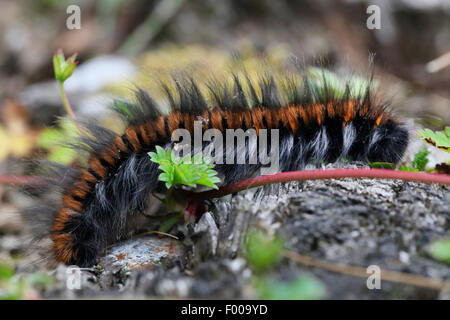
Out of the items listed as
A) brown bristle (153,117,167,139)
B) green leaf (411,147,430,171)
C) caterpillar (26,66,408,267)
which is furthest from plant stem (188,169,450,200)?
brown bristle (153,117,167,139)

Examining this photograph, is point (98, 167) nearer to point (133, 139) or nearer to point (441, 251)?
point (133, 139)

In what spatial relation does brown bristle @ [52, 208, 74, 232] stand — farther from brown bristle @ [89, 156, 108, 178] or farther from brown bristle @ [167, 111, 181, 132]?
brown bristle @ [167, 111, 181, 132]

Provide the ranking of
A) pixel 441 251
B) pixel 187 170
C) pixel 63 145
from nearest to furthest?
pixel 441 251 < pixel 187 170 < pixel 63 145

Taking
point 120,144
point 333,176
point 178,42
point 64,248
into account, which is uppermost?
point 178,42

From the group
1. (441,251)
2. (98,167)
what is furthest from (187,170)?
(441,251)
